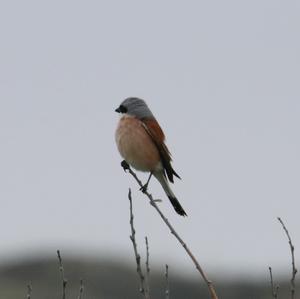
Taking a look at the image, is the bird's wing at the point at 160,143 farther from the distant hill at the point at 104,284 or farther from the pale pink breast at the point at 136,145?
the distant hill at the point at 104,284

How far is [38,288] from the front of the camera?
22.6m

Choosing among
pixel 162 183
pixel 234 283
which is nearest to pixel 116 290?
pixel 234 283

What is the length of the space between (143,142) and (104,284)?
595 inches

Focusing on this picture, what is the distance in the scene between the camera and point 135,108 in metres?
8.11

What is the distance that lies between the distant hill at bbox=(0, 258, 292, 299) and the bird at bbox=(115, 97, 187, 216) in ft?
43.5

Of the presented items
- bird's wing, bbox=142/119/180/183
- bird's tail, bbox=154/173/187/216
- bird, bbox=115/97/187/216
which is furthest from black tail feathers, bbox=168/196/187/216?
bird's wing, bbox=142/119/180/183

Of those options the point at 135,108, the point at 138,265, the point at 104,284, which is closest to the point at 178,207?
the point at 135,108

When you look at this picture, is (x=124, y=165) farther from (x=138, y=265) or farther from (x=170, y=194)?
(x=138, y=265)

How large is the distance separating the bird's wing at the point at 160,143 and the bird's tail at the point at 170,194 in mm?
65

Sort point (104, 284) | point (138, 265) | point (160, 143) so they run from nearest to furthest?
1. point (138, 265)
2. point (160, 143)
3. point (104, 284)

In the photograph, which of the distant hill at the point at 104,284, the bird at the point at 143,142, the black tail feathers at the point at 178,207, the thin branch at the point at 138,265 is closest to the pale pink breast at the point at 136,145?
the bird at the point at 143,142

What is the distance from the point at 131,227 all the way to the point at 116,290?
1765 centimetres

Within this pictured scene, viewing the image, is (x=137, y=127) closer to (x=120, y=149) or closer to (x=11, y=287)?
(x=120, y=149)

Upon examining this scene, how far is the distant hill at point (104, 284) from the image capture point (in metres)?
21.9
